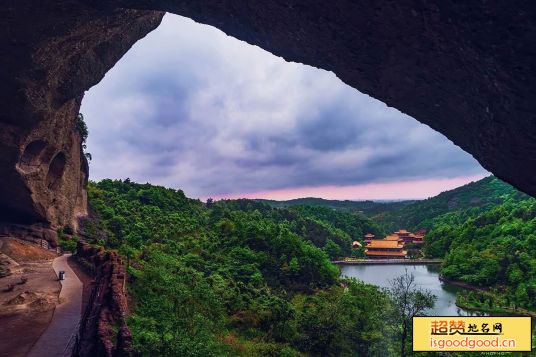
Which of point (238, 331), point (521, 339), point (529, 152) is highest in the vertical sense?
point (529, 152)

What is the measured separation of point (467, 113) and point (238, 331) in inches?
926

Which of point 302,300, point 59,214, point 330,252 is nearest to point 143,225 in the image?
point 59,214

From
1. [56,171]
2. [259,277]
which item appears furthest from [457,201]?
[56,171]

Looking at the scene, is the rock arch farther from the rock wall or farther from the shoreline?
the shoreline

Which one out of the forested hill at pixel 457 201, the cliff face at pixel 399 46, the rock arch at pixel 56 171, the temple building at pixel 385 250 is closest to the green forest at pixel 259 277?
the temple building at pixel 385 250

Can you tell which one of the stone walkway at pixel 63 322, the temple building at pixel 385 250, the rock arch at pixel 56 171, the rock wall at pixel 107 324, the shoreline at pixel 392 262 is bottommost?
the shoreline at pixel 392 262

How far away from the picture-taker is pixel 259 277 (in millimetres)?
38688

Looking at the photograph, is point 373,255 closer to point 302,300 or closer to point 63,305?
point 302,300

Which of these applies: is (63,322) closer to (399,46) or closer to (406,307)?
(399,46)

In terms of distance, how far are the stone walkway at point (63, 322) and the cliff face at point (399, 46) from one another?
12.1m

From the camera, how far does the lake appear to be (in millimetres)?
42331

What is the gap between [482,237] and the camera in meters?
67.2

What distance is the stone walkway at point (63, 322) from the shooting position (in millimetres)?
12720

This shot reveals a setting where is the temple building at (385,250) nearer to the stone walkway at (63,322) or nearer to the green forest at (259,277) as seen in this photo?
the green forest at (259,277)
